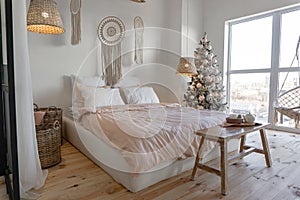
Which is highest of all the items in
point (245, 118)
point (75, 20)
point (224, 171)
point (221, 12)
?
point (221, 12)

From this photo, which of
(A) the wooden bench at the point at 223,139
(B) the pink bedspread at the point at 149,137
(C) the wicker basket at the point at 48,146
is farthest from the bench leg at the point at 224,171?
(C) the wicker basket at the point at 48,146

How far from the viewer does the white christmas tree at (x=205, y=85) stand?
4598 mm

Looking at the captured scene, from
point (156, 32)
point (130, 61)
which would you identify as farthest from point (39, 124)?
point (156, 32)

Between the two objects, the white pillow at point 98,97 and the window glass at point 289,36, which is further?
the window glass at point 289,36

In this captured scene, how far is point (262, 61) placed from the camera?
4566mm

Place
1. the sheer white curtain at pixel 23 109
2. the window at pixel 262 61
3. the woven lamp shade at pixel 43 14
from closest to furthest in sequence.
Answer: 1. the sheer white curtain at pixel 23 109
2. the woven lamp shade at pixel 43 14
3. the window at pixel 262 61

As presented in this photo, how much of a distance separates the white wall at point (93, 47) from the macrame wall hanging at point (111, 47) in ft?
0.44

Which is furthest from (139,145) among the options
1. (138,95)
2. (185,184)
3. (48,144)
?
(138,95)

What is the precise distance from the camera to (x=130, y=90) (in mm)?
3836

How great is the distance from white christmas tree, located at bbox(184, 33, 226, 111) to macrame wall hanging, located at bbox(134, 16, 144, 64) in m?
1.30

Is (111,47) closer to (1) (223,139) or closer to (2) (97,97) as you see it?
(2) (97,97)

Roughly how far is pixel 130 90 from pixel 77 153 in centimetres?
156

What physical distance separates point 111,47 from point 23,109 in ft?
8.74

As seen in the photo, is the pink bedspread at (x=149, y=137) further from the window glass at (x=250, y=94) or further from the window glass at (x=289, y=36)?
the window glass at (x=289, y=36)
